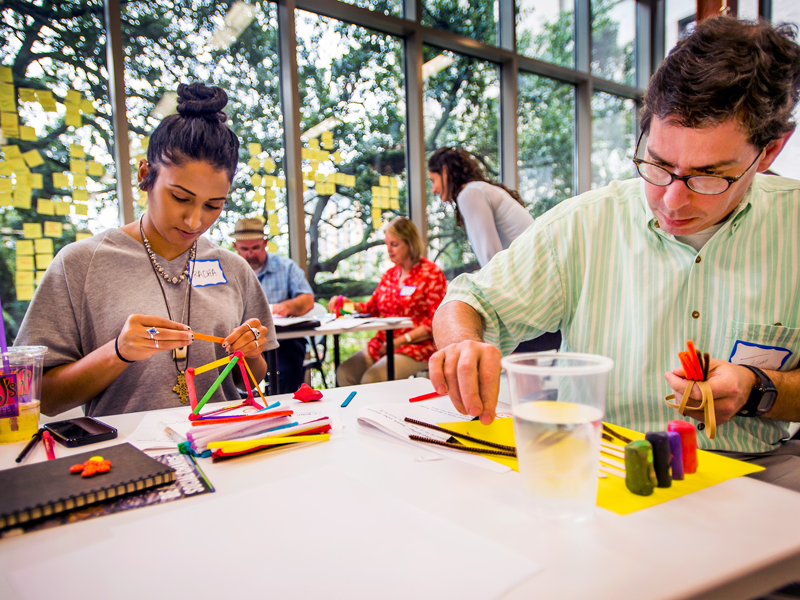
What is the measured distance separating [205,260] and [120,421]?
67 centimetres

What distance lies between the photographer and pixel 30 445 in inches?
34.4

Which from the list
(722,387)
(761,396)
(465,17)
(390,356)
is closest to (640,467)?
(722,387)

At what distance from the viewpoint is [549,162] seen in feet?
18.5

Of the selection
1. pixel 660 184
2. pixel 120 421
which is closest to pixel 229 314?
pixel 120 421

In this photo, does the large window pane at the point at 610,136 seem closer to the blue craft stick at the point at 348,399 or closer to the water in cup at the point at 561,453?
the blue craft stick at the point at 348,399

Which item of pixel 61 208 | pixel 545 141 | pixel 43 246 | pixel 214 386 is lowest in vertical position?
pixel 214 386

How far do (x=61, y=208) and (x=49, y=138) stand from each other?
413mm

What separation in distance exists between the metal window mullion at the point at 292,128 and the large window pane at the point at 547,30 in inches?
98.3

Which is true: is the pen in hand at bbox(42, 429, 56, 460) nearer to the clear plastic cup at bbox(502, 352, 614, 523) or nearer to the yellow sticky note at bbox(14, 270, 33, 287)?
the clear plastic cup at bbox(502, 352, 614, 523)

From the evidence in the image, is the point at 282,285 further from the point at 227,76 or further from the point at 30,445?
the point at 30,445

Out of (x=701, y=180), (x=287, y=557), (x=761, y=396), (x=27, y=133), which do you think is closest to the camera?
(x=287, y=557)

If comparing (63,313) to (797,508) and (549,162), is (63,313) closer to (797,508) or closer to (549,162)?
(797,508)

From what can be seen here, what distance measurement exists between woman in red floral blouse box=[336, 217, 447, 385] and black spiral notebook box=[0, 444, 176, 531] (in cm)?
278

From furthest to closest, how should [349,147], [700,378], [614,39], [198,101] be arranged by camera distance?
[614,39] → [349,147] → [198,101] → [700,378]
